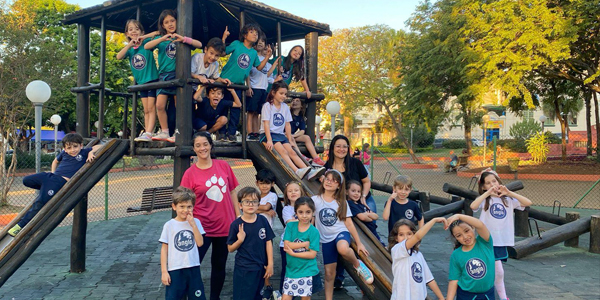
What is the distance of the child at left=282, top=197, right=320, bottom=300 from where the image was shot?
422cm

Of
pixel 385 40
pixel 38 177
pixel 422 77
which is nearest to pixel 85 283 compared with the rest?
pixel 38 177

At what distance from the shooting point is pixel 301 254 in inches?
166

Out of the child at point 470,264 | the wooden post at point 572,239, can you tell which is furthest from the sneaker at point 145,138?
the wooden post at point 572,239

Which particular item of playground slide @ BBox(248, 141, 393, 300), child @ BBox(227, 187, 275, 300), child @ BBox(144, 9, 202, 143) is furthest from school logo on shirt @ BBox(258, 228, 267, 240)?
child @ BBox(144, 9, 202, 143)

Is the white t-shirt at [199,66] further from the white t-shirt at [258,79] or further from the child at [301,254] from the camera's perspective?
the child at [301,254]

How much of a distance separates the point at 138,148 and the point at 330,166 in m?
2.45

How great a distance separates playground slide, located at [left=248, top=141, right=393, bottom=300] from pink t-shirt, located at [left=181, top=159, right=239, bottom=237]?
0.89 m

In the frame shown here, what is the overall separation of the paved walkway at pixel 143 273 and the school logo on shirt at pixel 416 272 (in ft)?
5.50

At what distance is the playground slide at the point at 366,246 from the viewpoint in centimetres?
429

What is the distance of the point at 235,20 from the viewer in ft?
24.6

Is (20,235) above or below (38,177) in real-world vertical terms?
below

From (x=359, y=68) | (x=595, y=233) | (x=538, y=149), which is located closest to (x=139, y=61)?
(x=595, y=233)

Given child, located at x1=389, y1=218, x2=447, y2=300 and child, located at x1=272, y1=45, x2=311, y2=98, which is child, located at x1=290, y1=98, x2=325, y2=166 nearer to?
child, located at x1=272, y1=45, x2=311, y2=98

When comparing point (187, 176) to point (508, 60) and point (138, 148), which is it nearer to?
point (138, 148)
